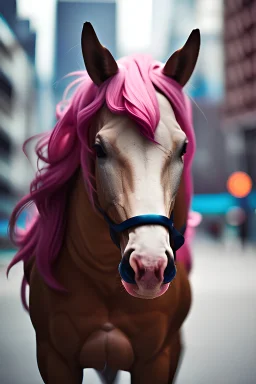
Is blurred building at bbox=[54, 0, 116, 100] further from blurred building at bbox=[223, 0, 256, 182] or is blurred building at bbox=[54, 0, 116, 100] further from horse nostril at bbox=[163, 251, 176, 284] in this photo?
blurred building at bbox=[223, 0, 256, 182]

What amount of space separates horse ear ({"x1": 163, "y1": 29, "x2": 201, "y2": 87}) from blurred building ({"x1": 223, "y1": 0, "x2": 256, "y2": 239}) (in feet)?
36.7

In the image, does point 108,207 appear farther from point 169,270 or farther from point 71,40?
point 71,40

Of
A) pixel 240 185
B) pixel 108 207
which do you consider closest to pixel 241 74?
pixel 240 185

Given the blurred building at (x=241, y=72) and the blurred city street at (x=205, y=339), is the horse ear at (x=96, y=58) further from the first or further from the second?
the blurred building at (x=241, y=72)

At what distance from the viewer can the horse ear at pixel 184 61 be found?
132 cm

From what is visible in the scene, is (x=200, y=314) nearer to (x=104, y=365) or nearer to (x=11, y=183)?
(x=104, y=365)

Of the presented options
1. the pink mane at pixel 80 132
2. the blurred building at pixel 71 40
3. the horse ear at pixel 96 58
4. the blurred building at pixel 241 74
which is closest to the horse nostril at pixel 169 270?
the pink mane at pixel 80 132

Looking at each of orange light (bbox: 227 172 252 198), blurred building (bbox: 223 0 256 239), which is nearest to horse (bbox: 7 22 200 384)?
orange light (bbox: 227 172 252 198)

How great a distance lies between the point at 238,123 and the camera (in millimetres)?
14891

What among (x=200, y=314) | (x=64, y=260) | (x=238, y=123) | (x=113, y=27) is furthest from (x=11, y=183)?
(x=64, y=260)

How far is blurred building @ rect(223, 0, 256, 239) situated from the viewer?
40.5 ft

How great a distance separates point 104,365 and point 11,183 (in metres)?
17.1

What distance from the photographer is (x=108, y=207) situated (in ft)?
3.74

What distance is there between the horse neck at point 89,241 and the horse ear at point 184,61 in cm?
54
